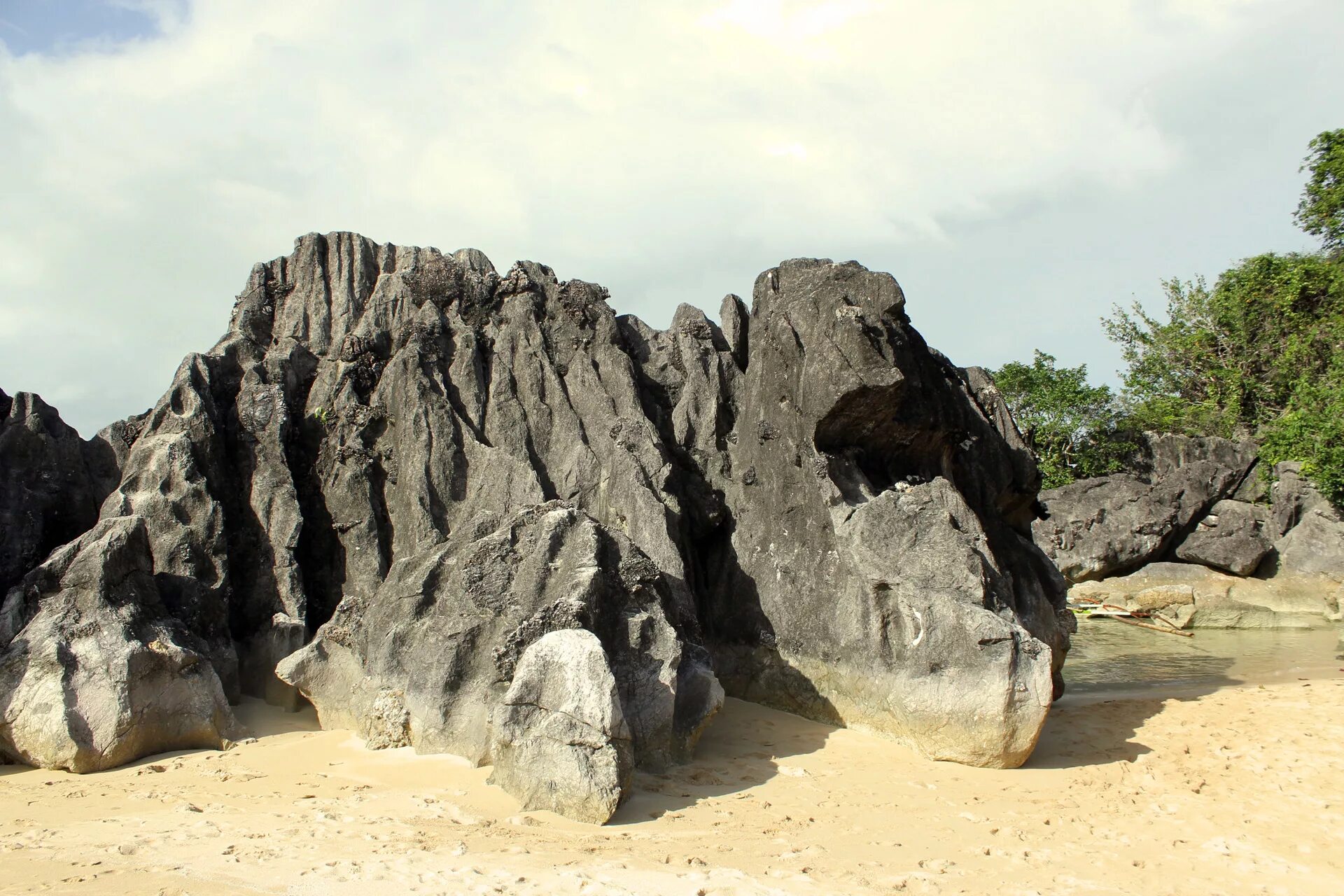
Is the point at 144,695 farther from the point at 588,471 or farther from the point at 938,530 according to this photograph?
the point at 938,530

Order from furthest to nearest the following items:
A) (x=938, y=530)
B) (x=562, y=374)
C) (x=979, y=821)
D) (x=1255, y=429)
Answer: (x=1255, y=429), (x=562, y=374), (x=938, y=530), (x=979, y=821)

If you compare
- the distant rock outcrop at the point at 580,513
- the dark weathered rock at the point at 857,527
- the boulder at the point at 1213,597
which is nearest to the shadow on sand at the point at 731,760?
the distant rock outcrop at the point at 580,513

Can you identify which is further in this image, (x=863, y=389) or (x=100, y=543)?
(x=863, y=389)

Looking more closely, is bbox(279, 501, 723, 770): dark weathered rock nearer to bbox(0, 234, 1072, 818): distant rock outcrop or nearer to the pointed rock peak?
bbox(0, 234, 1072, 818): distant rock outcrop

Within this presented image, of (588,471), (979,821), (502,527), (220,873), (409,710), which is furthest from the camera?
(588,471)

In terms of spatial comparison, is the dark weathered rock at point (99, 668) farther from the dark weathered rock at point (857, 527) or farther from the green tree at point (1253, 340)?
the green tree at point (1253, 340)

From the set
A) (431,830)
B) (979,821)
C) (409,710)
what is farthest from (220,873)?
(979,821)

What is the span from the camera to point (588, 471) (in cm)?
1049

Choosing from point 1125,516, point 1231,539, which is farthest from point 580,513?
point 1231,539

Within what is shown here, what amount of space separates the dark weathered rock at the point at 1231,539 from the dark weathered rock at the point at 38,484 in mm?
22195

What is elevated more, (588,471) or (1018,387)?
(1018,387)

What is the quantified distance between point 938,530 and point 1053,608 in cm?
344

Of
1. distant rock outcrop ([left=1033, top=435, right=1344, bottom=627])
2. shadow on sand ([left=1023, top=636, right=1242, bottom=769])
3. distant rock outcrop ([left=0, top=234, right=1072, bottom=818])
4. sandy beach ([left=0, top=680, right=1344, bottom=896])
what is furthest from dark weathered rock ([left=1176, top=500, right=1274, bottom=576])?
sandy beach ([left=0, top=680, right=1344, bottom=896])

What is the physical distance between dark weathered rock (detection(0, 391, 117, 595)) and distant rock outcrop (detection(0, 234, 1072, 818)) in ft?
2.51
